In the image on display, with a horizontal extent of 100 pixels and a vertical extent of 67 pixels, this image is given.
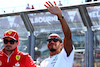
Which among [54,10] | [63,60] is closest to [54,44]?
[63,60]

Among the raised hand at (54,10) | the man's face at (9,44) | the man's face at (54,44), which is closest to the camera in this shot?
the raised hand at (54,10)

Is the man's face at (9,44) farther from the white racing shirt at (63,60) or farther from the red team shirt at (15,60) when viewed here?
the white racing shirt at (63,60)

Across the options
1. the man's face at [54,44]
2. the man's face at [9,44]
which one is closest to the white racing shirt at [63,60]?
the man's face at [54,44]

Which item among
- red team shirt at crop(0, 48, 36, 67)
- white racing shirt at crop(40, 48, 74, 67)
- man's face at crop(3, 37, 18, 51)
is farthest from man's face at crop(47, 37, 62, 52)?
man's face at crop(3, 37, 18, 51)

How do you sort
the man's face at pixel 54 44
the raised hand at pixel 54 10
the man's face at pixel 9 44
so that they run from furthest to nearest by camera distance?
the man's face at pixel 9 44 → the man's face at pixel 54 44 → the raised hand at pixel 54 10

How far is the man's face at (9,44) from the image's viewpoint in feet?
10.4

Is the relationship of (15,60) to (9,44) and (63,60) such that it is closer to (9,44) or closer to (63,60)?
(9,44)

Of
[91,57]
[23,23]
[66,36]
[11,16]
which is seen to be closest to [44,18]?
[23,23]

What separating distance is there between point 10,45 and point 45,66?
615 mm

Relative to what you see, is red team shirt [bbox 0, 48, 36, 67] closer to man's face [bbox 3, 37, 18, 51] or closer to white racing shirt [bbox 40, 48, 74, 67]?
man's face [bbox 3, 37, 18, 51]

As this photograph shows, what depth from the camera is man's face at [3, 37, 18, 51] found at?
10.4ft

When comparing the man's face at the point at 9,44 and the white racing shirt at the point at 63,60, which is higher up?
the man's face at the point at 9,44

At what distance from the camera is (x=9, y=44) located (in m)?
3.16

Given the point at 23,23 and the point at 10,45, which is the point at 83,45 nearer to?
the point at 23,23
